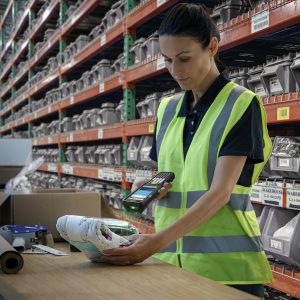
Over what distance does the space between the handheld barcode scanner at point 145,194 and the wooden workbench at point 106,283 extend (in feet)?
0.50

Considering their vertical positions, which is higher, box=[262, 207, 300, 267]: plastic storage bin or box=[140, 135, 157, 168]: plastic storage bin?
box=[140, 135, 157, 168]: plastic storage bin

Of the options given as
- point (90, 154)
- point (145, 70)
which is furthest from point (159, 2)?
point (90, 154)

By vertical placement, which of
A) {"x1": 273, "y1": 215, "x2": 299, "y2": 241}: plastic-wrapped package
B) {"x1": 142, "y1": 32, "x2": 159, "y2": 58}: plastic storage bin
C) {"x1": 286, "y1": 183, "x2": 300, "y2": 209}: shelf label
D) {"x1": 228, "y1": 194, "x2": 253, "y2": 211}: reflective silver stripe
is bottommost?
{"x1": 273, "y1": 215, "x2": 299, "y2": 241}: plastic-wrapped package

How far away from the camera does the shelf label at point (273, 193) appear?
2407 millimetres

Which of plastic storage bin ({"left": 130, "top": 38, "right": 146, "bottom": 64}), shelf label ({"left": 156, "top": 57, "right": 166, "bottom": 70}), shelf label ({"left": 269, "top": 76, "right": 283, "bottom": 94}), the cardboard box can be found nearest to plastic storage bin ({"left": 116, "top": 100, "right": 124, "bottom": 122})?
plastic storage bin ({"left": 130, "top": 38, "right": 146, "bottom": 64})

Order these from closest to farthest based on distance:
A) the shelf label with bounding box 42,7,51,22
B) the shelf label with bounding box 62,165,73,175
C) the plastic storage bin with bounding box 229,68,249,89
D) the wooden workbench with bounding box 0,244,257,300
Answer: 1. the wooden workbench with bounding box 0,244,257,300
2. the plastic storage bin with bounding box 229,68,249,89
3. the shelf label with bounding box 62,165,73,175
4. the shelf label with bounding box 42,7,51,22

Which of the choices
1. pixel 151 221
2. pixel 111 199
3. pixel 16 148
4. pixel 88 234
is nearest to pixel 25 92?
pixel 111 199

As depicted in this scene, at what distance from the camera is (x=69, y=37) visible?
7.27 meters

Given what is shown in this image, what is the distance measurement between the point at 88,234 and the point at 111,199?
4029mm

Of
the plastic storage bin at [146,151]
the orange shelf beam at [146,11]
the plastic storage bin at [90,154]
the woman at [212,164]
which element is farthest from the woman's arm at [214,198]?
the plastic storage bin at [90,154]

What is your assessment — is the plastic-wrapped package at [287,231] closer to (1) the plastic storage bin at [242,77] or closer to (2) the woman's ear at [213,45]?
(1) the plastic storage bin at [242,77]

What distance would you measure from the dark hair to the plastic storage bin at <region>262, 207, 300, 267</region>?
4.06 feet

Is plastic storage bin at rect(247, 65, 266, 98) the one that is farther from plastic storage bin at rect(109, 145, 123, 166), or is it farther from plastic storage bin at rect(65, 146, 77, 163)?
plastic storage bin at rect(65, 146, 77, 163)

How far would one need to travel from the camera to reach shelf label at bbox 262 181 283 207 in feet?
7.90
